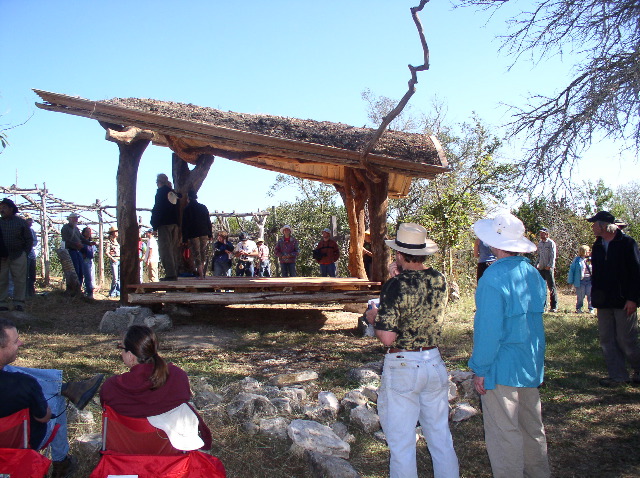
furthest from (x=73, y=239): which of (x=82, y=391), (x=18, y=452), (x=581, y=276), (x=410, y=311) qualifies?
(x=581, y=276)

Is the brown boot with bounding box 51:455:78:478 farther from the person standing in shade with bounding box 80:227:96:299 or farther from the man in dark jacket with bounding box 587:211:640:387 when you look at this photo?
the person standing in shade with bounding box 80:227:96:299

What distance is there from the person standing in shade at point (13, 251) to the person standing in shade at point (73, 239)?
2.17m

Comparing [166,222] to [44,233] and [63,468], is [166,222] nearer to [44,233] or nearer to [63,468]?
[63,468]

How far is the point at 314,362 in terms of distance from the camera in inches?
273

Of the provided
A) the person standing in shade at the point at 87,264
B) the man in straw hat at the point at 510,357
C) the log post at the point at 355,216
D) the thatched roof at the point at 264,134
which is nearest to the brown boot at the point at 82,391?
the man in straw hat at the point at 510,357

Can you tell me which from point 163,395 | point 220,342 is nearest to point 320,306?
point 220,342

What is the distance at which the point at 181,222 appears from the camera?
10219 mm

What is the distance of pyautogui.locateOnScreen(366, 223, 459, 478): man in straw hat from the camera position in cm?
312

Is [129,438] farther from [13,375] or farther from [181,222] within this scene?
[181,222]

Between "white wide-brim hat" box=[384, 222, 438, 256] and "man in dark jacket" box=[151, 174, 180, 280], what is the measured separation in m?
6.30

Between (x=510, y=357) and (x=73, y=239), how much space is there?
10307 millimetres

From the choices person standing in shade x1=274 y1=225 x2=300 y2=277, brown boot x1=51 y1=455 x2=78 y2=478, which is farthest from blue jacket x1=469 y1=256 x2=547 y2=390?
person standing in shade x1=274 y1=225 x2=300 y2=277

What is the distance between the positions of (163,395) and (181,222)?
758cm

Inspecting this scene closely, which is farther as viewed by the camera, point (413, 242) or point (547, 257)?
point (547, 257)
